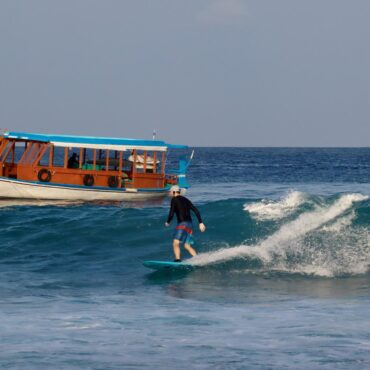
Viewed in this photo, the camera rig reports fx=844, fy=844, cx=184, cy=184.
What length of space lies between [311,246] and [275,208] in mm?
5719

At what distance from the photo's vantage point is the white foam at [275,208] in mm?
26016

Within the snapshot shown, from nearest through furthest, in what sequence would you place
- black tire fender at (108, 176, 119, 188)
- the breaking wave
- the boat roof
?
the breaking wave, the boat roof, black tire fender at (108, 176, 119, 188)

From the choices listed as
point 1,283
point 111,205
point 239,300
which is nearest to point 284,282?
point 239,300

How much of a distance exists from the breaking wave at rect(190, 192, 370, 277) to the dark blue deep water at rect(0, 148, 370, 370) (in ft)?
0.15

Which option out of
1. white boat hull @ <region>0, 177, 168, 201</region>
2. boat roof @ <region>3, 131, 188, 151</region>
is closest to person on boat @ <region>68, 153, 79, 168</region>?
boat roof @ <region>3, 131, 188, 151</region>

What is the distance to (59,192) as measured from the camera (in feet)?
115

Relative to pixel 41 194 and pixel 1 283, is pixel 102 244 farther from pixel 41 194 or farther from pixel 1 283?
pixel 41 194

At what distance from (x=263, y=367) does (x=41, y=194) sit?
25.8 m

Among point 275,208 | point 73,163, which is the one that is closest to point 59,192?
point 73,163

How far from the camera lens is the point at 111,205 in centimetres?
3475

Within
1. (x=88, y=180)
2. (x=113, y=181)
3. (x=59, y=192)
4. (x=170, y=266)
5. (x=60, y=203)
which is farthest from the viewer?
(x=113, y=181)

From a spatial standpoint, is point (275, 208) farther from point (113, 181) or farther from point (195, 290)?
point (113, 181)

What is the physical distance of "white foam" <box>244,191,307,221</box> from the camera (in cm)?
2602

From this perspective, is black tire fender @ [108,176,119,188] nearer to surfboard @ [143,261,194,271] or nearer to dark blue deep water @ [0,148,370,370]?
dark blue deep water @ [0,148,370,370]
